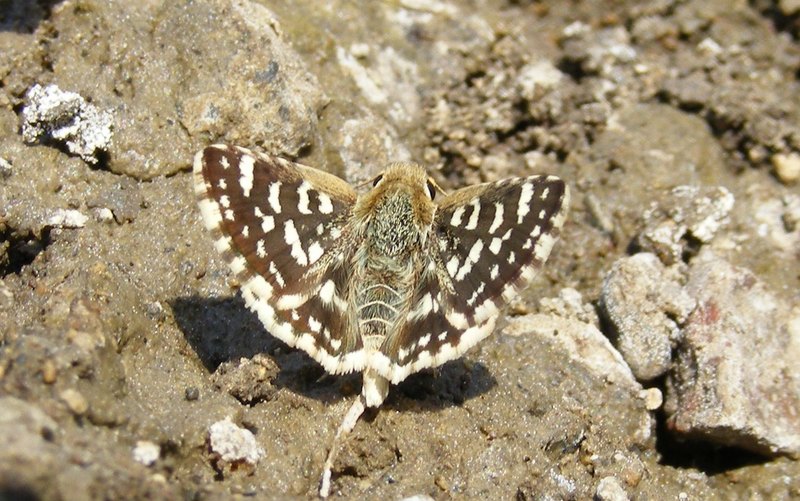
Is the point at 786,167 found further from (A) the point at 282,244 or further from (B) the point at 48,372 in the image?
(B) the point at 48,372

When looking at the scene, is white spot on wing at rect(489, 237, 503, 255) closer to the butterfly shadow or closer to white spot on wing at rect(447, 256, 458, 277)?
white spot on wing at rect(447, 256, 458, 277)

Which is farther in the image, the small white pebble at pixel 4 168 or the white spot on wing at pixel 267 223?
the small white pebble at pixel 4 168

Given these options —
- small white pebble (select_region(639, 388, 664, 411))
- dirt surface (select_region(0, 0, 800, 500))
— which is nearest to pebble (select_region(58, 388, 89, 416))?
dirt surface (select_region(0, 0, 800, 500))

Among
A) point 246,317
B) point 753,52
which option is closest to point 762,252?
point 753,52

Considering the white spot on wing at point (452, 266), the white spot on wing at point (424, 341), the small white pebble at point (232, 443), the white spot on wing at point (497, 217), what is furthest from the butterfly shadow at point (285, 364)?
the white spot on wing at point (497, 217)

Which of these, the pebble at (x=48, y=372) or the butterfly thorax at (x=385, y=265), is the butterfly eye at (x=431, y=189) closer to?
the butterfly thorax at (x=385, y=265)

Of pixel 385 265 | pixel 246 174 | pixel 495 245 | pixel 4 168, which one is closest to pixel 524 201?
pixel 495 245
